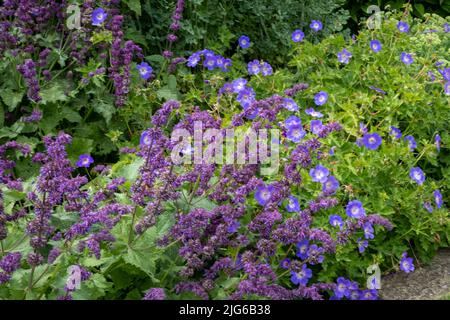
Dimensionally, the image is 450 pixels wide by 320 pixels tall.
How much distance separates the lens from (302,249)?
3.28 metres

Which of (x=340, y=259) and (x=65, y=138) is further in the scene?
(x=340, y=259)

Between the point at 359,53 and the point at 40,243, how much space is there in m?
2.87

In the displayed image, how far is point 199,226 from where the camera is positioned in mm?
2768

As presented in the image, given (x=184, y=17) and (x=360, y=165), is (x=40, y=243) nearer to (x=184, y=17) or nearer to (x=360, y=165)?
(x=360, y=165)

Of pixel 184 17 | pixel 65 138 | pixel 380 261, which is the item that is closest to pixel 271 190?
pixel 380 261

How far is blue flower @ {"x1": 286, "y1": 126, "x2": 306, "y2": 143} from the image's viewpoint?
12.5 ft

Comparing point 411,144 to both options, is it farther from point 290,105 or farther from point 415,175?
point 290,105

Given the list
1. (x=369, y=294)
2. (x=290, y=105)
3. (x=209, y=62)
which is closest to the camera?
(x=369, y=294)

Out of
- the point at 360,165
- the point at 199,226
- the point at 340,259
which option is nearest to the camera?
the point at 199,226

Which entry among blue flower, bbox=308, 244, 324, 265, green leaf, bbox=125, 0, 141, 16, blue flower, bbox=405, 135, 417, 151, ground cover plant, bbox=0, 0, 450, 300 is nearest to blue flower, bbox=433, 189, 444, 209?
ground cover plant, bbox=0, 0, 450, 300

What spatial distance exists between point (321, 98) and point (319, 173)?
875 millimetres

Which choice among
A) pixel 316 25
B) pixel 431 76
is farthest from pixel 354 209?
pixel 316 25

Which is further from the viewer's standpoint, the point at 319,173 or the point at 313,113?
the point at 313,113

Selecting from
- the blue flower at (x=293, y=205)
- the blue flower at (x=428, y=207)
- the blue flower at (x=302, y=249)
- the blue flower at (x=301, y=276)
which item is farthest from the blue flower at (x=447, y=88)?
the blue flower at (x=301, y=276)
